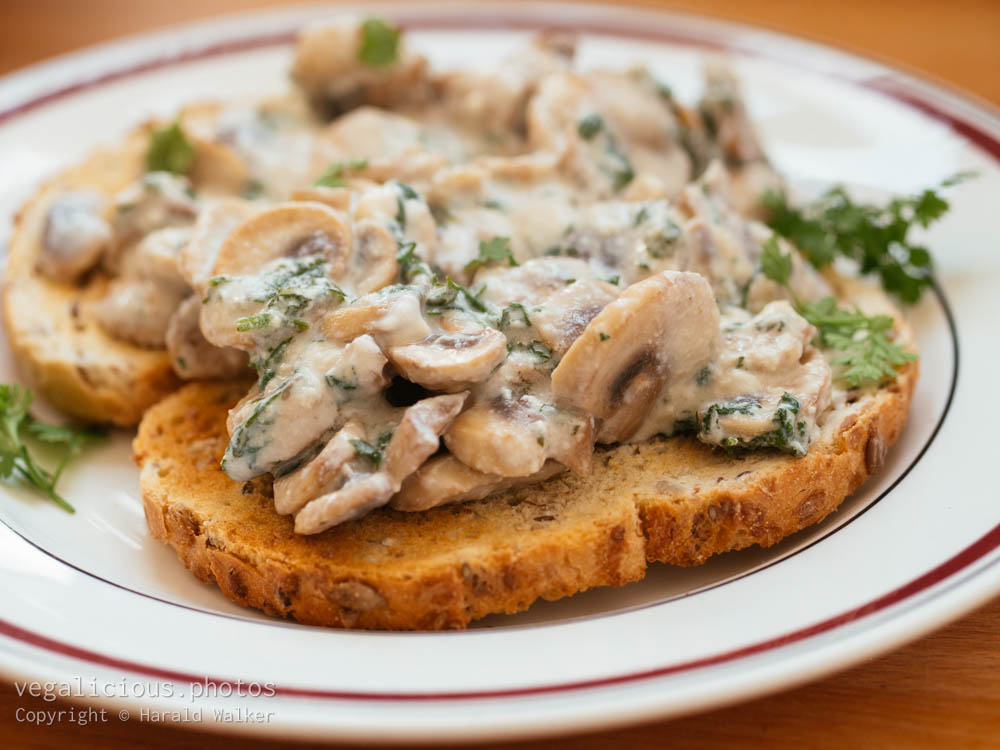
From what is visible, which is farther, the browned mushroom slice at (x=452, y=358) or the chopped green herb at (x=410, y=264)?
the chopped green herb at (x=410, y=264)

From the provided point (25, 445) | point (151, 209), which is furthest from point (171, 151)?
point (25, 445)

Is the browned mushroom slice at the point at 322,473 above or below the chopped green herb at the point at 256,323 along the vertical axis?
below

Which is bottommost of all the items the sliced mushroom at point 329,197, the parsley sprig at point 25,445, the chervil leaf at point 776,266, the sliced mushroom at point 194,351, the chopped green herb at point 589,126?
the parsley sprig at point 25,445

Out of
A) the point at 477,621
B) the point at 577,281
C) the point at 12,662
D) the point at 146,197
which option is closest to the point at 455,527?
the point at 477,621

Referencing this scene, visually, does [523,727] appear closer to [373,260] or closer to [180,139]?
[373,260]

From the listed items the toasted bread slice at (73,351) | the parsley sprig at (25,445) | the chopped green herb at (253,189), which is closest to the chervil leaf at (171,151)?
the chopped green herb at (253,189)

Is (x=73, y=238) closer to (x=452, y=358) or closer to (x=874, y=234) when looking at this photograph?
(x=452, y=358)

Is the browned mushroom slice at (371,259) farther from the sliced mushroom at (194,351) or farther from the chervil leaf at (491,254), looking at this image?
the sliced mushroom at (194,351)

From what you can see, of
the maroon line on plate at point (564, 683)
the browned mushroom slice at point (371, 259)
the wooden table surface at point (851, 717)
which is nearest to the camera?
the maroon line on plate at point (564, 683)

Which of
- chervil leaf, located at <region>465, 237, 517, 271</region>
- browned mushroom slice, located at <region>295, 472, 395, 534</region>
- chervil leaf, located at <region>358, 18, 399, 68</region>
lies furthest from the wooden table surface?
chervil leaf, located at <region>358, 18, 399, 68</region>
